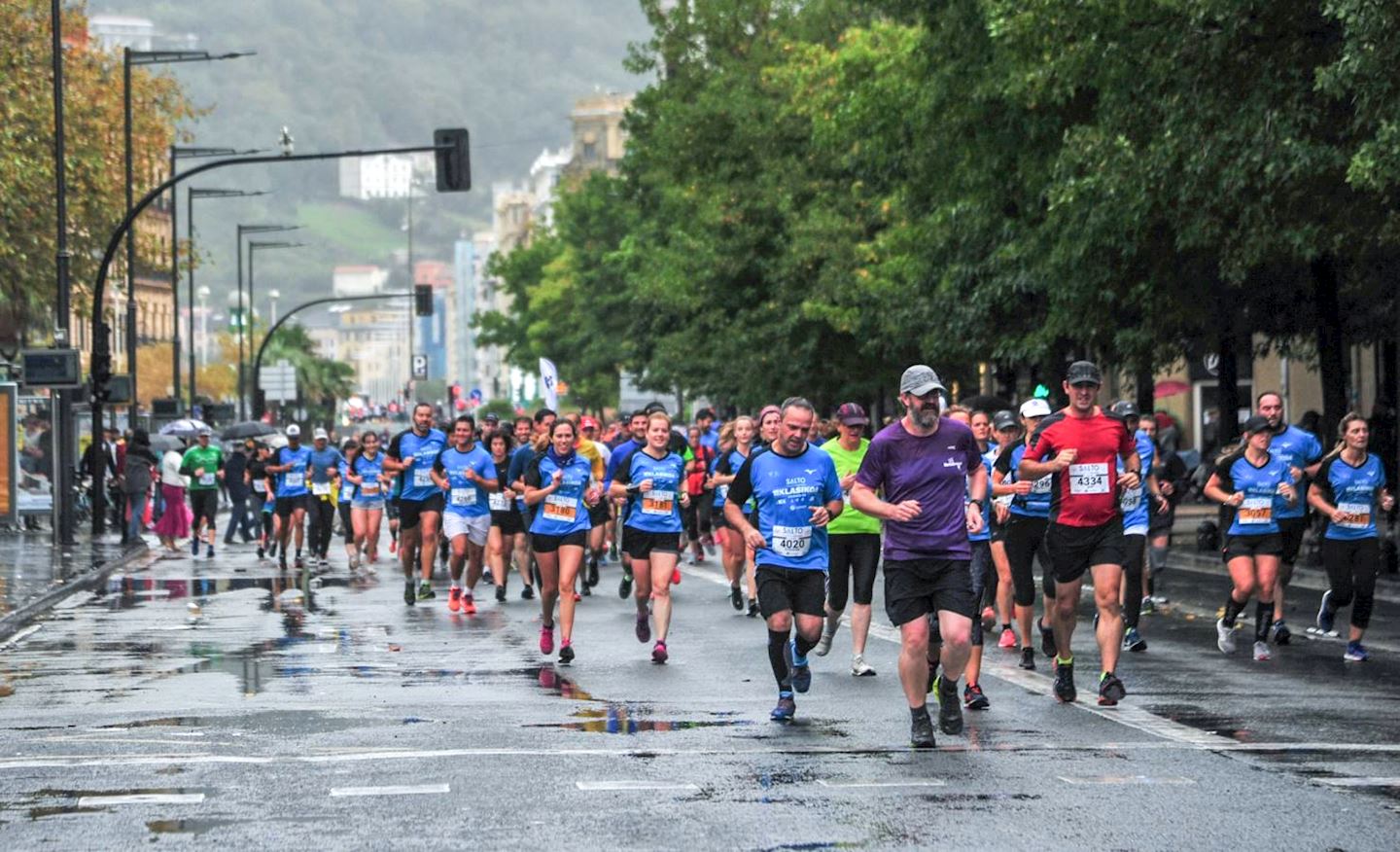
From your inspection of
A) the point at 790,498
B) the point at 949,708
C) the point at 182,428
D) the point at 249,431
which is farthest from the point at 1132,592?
the point at 249,431

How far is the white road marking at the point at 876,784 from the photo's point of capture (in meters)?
10.2

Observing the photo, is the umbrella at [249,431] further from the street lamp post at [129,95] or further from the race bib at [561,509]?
the race bib at [561,509]

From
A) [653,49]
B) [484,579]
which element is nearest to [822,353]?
[653,49]

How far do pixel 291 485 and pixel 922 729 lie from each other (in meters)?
21.0

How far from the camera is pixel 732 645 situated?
17781mm

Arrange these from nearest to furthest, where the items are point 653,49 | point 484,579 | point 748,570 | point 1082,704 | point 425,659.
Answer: point 1082,704, point 425,659, point 748,570, point 484,579, point 653,49

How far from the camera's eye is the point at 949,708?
12023mm

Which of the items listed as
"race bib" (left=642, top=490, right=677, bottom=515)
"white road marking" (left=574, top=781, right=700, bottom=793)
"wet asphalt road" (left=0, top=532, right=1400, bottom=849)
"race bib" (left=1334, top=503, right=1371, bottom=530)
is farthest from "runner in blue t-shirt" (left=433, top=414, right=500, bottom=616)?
"white road marking" (left=574, top=781, right=700, bottom=793)

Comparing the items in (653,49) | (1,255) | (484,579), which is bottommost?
(484,579)

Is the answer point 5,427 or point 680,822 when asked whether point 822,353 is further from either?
point 680,822

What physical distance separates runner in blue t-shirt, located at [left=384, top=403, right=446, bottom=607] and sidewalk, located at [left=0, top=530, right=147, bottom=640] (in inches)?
139

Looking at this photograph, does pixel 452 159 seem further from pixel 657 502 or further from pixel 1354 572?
pixel 1354 572

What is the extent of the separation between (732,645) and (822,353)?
30912 millimetres

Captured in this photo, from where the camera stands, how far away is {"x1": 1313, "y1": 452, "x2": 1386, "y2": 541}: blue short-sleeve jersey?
1636 cm
